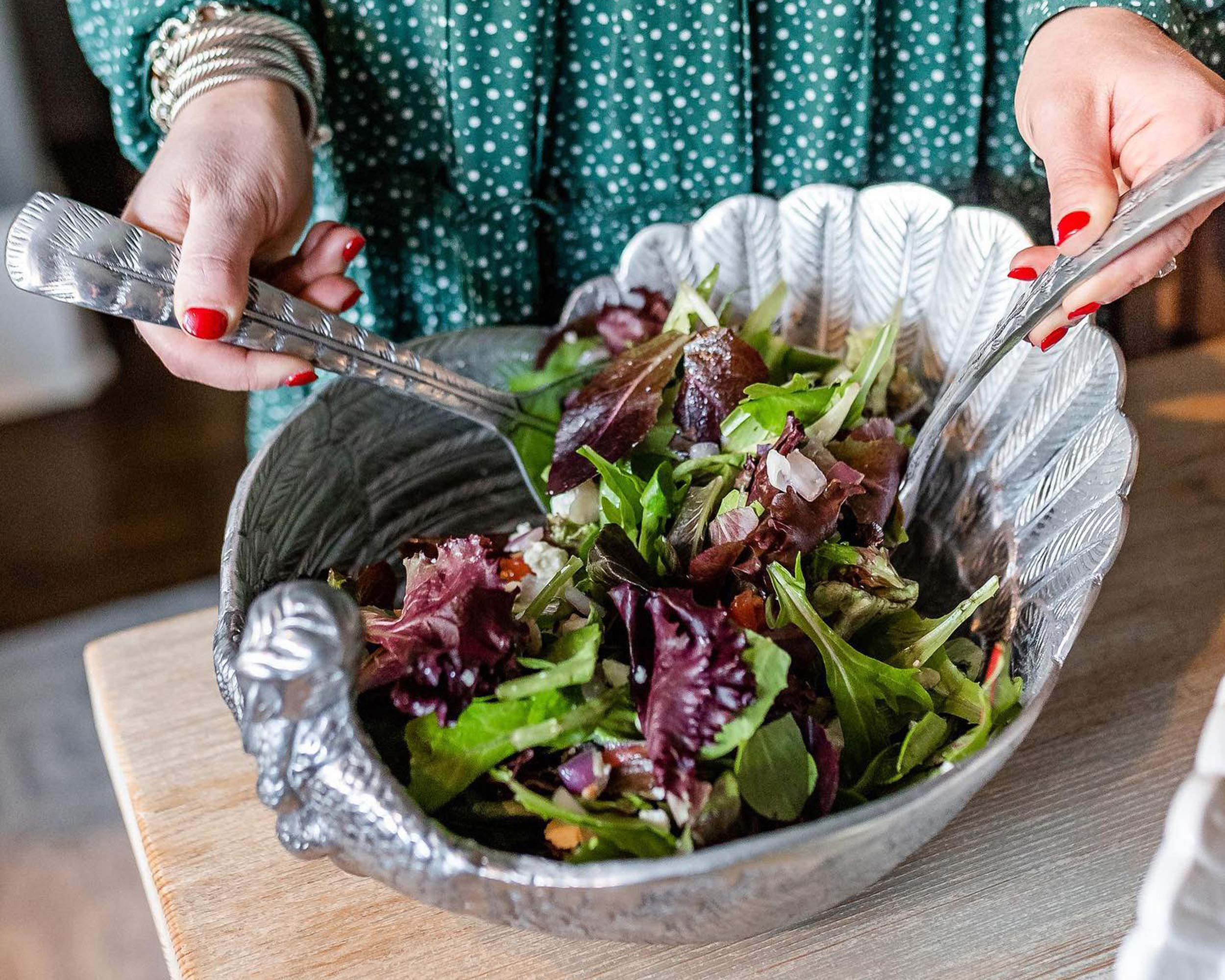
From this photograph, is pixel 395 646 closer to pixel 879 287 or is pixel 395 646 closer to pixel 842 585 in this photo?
pixel 842 585

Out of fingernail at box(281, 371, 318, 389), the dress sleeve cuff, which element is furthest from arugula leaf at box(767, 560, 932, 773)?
the dress sleeve cuff

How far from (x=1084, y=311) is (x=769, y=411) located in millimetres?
172

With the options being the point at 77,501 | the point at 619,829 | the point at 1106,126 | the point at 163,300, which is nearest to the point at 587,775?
the point at 619,829

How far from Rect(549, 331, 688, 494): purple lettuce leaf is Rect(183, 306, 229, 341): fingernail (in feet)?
0.67

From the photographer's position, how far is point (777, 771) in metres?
0.44

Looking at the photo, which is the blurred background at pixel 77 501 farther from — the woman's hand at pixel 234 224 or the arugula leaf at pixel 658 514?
the woman's hand at pixel 234 224

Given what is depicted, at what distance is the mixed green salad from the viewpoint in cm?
44

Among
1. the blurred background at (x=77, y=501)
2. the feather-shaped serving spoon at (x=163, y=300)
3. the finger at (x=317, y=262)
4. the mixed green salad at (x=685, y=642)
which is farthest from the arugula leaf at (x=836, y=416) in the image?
the blurred background at (x=77, y=501)

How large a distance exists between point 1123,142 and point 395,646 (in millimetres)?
461

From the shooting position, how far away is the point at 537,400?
71 centimetres

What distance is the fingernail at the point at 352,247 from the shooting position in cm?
67

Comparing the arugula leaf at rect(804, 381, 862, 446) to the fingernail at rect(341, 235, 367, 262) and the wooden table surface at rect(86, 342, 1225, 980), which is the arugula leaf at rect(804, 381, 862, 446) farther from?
the fingernail at rect(341, 235, 367, 262)

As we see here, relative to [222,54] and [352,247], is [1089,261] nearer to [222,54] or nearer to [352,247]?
[352,247]

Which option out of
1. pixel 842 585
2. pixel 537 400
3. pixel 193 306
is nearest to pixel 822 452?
pixel 842 585
